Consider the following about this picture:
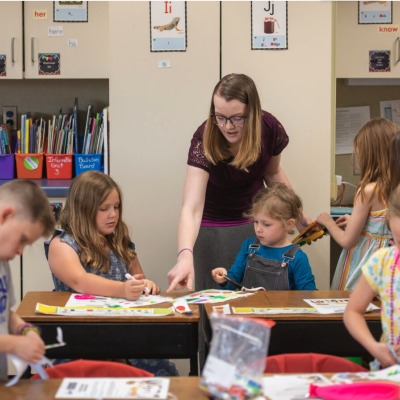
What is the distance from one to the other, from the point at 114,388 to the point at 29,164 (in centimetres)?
236

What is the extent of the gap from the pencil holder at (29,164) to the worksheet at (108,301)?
63.7 inches

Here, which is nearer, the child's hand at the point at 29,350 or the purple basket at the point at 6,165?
the child's hand at the point at 29,350

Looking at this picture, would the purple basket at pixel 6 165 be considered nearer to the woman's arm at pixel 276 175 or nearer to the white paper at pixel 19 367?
the woman's arm at pixel 276 175

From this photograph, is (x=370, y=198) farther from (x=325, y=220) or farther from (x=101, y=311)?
(x=101, y=311)

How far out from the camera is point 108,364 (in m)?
1.24

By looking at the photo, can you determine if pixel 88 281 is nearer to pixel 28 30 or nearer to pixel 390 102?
pixel 28 30

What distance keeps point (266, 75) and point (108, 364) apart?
1.86 meters

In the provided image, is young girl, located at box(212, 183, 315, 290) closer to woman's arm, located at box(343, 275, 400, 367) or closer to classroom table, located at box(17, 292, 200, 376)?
classroom table, located at box(17, 292, 200, 376)

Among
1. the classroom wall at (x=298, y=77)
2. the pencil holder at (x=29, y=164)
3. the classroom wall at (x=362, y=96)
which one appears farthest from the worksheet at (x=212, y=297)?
the classroom wall at (x=362, y=96)

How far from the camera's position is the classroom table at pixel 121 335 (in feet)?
4.81

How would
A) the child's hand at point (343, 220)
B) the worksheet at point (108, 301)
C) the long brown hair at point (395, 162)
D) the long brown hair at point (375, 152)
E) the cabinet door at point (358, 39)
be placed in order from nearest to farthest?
the worksheet at point (108, 301)
the long brown hair at point (395, 162)
the long brown hair at point (375, 152)
the child's hand at point (343, 220)
the cabinet door at point (358, 39)

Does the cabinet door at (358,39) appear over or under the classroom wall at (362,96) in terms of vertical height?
over

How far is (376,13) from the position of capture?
3.18 meters

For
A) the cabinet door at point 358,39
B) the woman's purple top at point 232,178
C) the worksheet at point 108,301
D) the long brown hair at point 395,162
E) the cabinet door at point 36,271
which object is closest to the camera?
the worksheet at point 108,301
